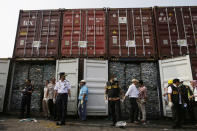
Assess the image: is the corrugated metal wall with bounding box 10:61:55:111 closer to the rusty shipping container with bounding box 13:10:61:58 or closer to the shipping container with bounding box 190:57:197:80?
the rusty shipping container with bounding box 13:10:61:58

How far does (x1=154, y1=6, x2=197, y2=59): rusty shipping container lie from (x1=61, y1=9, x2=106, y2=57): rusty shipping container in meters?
2.81

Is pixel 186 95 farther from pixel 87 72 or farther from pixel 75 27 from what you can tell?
pixel 75 27

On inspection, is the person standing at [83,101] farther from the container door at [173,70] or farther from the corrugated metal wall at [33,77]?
the container door at [173,70]

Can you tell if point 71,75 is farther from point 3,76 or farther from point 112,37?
point 3,76

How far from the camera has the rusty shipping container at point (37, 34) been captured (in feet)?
24.5

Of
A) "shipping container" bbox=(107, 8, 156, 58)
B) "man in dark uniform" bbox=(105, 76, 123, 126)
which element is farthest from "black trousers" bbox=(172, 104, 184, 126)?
"shipping container" bbox=(107, 8, 156, 58)

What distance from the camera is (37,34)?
25.5ft

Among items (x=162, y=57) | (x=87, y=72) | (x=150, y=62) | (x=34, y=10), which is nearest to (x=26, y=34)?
(x=34, y=10)

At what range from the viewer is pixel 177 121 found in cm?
461

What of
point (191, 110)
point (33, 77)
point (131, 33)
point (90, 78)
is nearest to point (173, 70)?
point (191, 110)

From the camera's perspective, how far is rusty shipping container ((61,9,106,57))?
7.32m

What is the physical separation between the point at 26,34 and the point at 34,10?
1.52m

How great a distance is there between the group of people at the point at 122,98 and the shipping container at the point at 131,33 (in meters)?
2.07

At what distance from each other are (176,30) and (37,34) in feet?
23.1
